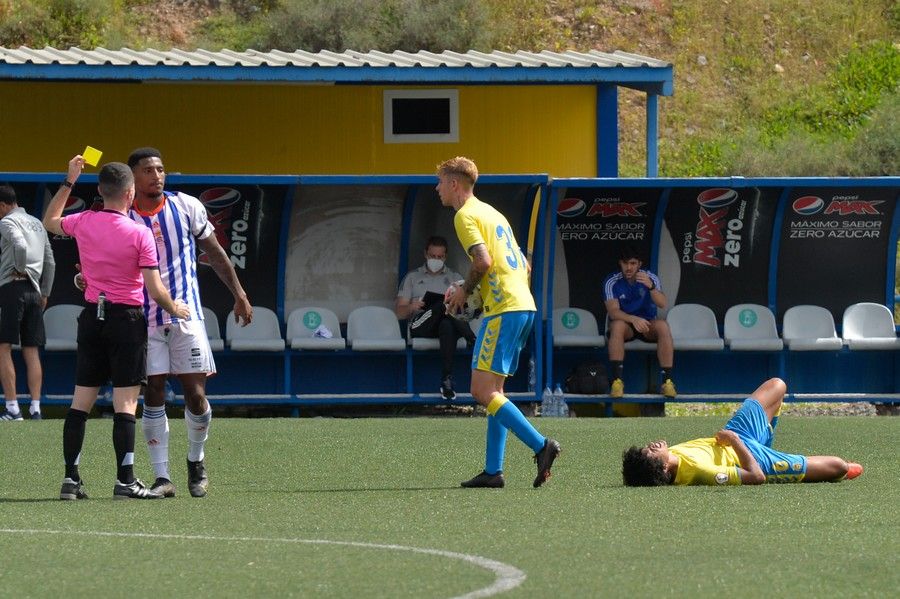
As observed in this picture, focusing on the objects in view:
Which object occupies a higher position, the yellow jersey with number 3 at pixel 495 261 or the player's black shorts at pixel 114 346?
the yellow jersey with number 3 at pixel 495 261

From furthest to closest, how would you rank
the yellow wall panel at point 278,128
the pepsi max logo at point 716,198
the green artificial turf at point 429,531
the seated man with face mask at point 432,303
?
the yellow wall panel at point 278,128, the pepsi max logo at point 716,198, the seated man with face mask at point 432,303, the green artificial turf at point 429,531

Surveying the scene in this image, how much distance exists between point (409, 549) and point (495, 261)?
265cm

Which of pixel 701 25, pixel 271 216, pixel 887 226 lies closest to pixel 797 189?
pixel 887 226

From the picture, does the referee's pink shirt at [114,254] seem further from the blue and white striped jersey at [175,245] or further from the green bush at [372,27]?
the green bush at [372,27]

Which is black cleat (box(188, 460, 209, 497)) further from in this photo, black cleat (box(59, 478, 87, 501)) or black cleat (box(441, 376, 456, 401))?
black cleat (box(441, 376, 456, 401))

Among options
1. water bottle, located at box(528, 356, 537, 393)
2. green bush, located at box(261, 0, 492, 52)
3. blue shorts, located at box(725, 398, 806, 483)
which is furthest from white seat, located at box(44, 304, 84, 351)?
green bush, located at box(261, 0, 492, 52)

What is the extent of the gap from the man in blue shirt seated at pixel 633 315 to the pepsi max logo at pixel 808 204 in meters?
1.77

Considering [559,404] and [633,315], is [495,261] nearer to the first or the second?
[559,404]

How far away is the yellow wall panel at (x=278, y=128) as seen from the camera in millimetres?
15852

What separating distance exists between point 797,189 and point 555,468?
707 centimetres

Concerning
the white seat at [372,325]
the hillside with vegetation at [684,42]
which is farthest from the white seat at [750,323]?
the hillside with vegetation at [684,42]

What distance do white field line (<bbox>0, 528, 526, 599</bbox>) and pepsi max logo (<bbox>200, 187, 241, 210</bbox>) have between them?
343 inches

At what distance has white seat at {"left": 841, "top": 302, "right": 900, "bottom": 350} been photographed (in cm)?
1533

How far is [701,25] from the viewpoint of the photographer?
3678 cm
